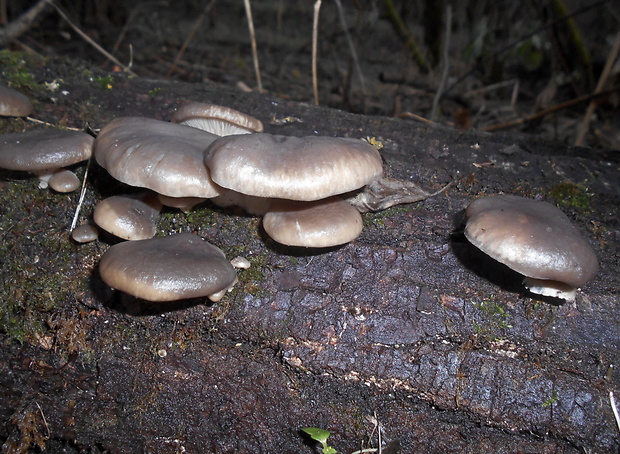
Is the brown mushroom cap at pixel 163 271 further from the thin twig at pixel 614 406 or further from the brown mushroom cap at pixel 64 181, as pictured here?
the thin twig at pixel 614 406

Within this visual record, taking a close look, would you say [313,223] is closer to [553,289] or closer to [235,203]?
[235,203]

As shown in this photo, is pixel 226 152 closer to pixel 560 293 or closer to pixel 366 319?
pixel 366 319

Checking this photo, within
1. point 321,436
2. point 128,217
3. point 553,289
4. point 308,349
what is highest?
point 553,289

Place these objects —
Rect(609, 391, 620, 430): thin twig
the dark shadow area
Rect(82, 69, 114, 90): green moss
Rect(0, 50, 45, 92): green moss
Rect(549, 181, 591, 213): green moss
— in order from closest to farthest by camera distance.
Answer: Rect(609, 391, 620, 430): thin twig → the dark shadow area → Rect(549, 181, 591, 213): green moss → Rect(0, 50, 45, 92): green moss → Rect(82, 69, 114, 90): green moss

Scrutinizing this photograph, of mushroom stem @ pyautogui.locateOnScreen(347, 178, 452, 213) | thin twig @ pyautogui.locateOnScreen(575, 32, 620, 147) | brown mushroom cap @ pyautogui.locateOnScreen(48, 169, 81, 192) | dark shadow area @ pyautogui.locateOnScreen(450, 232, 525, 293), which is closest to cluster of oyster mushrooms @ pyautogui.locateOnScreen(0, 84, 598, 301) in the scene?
dark shadow area @ pyautogui.locateOnScreen(450, 232, 525, 293)

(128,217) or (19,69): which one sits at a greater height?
(19,69)

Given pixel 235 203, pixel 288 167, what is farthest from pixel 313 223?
pixel 235 203

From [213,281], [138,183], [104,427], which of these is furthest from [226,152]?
[104,427]

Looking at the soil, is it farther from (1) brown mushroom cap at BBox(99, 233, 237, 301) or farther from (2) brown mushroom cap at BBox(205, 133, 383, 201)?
(2) brown mushroom cap at BBox(205, 133, 383, 201)
